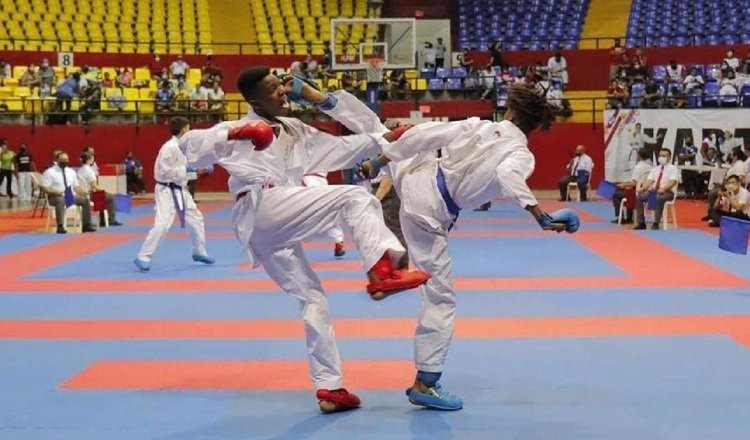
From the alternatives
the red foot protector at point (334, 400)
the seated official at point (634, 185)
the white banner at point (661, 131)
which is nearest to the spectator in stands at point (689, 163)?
the white banner at point (661, 131)

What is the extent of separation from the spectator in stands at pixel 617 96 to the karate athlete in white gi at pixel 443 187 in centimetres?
2106

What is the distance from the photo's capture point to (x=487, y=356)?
7.27 meters

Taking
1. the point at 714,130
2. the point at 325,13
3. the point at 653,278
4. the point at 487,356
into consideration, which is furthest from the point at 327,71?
the point at 487,356

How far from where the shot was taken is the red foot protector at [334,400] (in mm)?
5707

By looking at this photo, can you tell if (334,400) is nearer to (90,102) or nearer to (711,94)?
(711,94)

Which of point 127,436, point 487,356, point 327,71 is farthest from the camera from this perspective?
point 327,71

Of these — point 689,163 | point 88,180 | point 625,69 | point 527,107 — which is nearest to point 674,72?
point 625,69

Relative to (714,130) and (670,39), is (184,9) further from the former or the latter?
(714,130)

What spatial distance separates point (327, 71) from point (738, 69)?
465 inches

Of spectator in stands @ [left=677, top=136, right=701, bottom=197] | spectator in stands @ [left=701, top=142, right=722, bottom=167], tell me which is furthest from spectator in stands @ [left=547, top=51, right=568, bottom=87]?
spectator in stands @ [left=701, top=142, right=722, bottom=167]

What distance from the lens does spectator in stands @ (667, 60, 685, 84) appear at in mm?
26516

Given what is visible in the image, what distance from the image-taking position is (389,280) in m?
4.97

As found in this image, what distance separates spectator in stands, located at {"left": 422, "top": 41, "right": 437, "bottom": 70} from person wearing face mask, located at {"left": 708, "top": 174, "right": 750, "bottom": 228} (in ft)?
48.9

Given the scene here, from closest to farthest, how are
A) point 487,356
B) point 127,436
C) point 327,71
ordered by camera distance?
point 127,436 → point 487,356 → point 327,71
